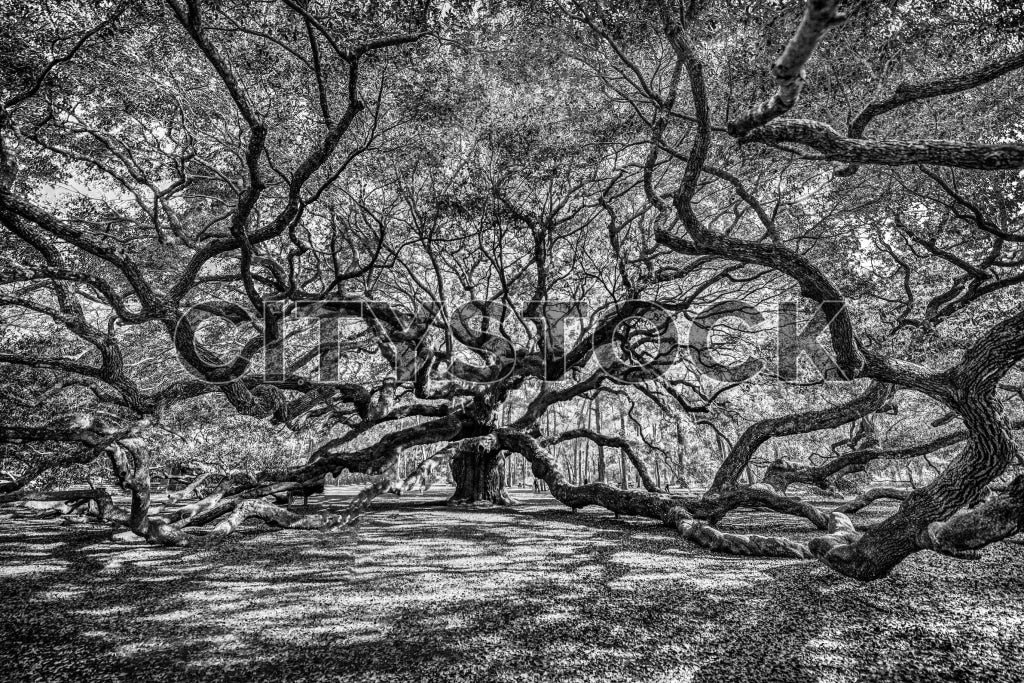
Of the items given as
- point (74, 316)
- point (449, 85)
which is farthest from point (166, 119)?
point (449, 85)

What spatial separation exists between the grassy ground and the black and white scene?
4 cm

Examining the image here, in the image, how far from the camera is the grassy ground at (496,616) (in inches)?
113

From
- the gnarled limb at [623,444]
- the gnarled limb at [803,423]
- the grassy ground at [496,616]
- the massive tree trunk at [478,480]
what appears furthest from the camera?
the massive tree trunk at [478,480]

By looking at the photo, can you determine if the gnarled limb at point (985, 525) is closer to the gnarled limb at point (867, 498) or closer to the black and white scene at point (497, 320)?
the black and white scene at point (497, 320)

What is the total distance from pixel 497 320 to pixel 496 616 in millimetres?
8493

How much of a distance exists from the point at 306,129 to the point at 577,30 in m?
4.45

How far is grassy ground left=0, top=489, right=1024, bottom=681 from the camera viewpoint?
2.88 metres

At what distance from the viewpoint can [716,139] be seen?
7.55m

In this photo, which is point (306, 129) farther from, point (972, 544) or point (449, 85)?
point (972, 544)

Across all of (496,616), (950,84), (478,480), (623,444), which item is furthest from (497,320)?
(950,84)

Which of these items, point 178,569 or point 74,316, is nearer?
point 178,569

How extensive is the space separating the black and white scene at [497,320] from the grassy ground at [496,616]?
0.12ft

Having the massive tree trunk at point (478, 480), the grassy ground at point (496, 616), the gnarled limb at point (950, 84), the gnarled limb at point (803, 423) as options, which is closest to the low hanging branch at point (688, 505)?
the grassy ground at point (496, 616)

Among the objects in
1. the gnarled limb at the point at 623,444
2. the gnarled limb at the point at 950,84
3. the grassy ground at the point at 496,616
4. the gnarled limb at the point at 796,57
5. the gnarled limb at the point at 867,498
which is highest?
the gnarled limb at the point at 950,84
